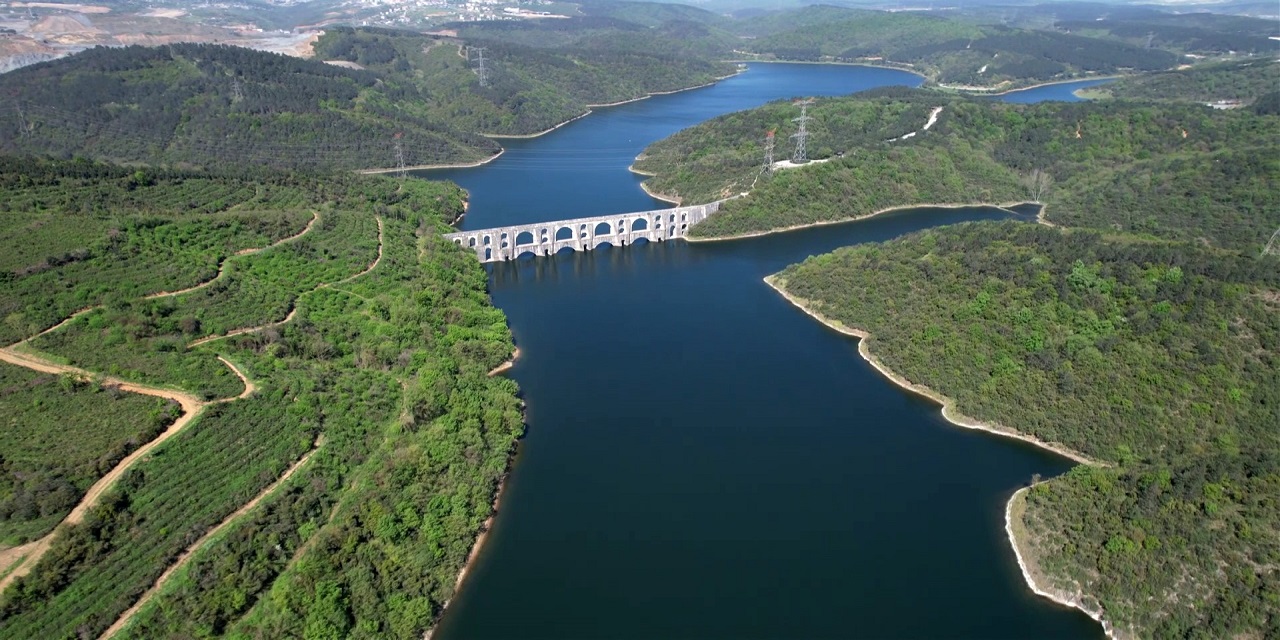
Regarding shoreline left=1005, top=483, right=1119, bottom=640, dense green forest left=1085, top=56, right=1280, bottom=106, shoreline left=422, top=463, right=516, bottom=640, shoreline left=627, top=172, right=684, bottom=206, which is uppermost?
dense green forest left=1085, top=56, right=1280, bottom=106

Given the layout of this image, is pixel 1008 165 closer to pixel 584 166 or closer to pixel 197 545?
pixel 584 166

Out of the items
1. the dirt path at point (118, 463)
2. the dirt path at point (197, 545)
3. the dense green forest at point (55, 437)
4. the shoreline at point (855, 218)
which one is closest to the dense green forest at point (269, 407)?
the dense green forest at point (55, 437)

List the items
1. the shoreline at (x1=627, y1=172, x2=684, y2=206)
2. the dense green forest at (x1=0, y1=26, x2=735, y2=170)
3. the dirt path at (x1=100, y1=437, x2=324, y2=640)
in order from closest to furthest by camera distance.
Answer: the dirt path at (x1=100, y1=437, x2=324, y2=640) → the shoreline at (x1=627, y1=172, x2=684, y2=206) → the dense green forest at (x1=0, y1=26, x2=735, y2=170)

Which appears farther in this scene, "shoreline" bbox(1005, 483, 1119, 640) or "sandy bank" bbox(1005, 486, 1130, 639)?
"sandy bank" bbox(1005, 486, 1130, 639)

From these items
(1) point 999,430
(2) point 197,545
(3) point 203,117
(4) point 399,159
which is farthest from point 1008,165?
(3) point 203,117

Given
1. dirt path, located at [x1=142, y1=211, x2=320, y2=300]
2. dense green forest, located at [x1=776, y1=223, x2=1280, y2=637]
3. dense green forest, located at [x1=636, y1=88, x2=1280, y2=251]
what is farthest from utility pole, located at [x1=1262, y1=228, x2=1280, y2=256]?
dirt path, located at [x1=142, y1=211, x2=320, y2=300]

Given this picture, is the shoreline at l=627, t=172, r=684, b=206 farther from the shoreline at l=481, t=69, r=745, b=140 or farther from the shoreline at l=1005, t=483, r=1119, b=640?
the shoreline at l=1005, t=483, r=1119, b=640

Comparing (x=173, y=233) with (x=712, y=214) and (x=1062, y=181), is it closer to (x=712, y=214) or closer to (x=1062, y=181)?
(x=712, y=214)

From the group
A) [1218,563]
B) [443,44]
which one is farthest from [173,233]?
[443,44]
